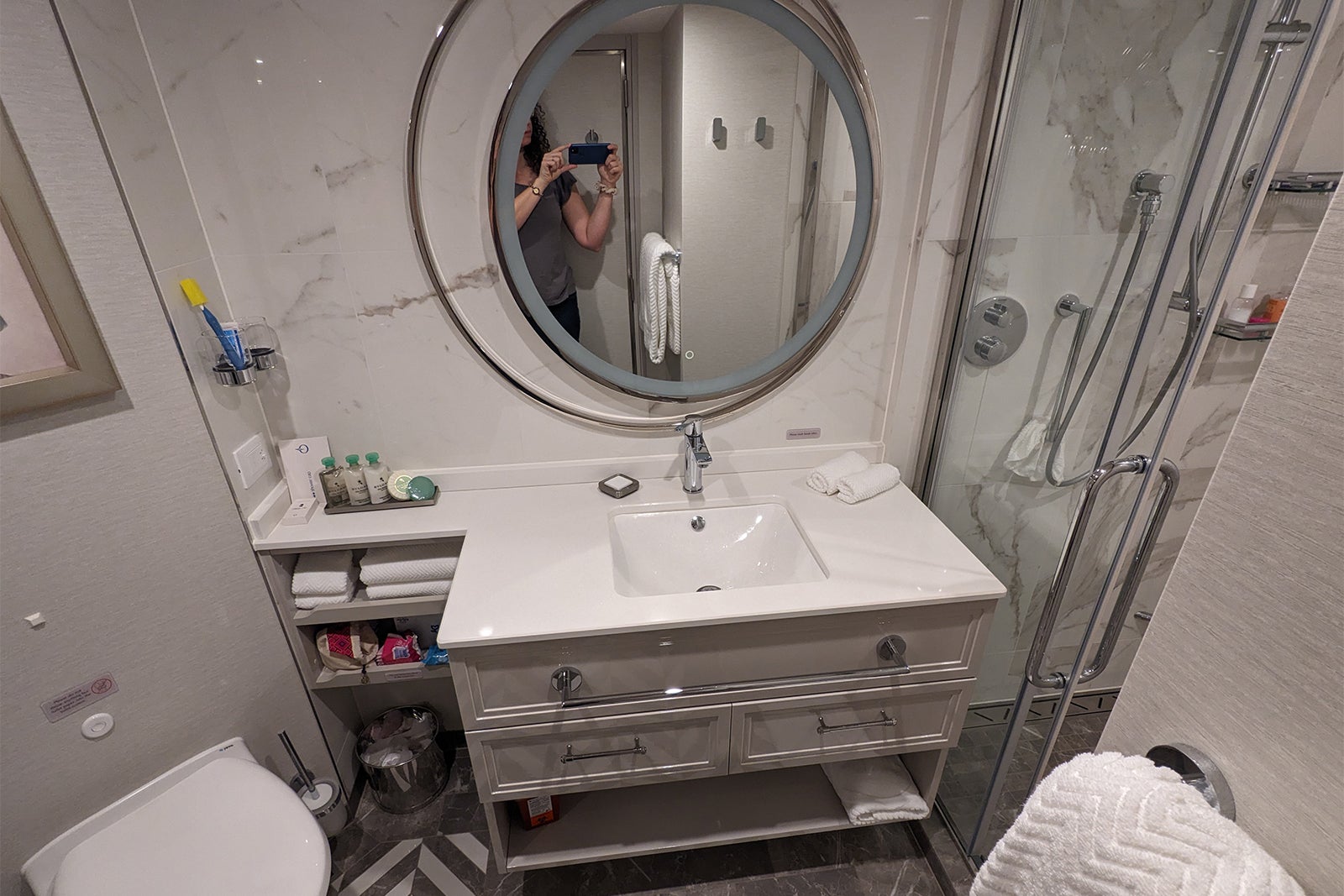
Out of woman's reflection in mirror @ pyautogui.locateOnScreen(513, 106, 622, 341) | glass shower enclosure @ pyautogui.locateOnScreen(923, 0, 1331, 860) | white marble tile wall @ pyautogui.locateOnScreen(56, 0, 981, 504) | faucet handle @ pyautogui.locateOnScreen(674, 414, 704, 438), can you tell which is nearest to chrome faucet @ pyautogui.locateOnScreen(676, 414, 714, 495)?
faucet handle @ pyautogui.locateOnScreen(674, 414, 704, 438)

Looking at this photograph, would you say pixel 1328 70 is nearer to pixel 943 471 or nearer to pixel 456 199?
pixel 943 471

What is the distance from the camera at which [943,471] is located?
5.16 ft

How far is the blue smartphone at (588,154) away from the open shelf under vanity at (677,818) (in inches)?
52.8

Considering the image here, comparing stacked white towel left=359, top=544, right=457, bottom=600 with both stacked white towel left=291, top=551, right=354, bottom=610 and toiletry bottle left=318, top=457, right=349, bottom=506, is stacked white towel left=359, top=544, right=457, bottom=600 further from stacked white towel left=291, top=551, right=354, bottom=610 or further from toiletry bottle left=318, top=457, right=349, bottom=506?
toiletry bottle left=318, top=457, right=349, bottom=506

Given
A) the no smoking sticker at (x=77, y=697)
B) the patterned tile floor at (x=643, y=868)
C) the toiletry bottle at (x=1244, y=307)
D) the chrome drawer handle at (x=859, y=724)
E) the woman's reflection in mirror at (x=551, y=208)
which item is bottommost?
the patterned tile floor at (x=643, y=868)

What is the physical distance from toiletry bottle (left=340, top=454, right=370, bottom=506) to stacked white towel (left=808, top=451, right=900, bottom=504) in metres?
1.03

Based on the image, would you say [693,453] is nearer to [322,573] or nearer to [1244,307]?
[322,573]

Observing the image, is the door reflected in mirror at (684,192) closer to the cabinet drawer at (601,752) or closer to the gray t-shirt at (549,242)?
the gray t-shirt at (549,242)

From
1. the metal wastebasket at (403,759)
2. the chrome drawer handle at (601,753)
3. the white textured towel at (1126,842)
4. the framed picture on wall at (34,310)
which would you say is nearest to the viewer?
the white textured towel at (1126,842)

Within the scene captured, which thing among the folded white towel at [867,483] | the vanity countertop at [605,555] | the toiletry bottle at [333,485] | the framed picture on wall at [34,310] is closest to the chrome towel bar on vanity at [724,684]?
the vanity countertop at [605,555]

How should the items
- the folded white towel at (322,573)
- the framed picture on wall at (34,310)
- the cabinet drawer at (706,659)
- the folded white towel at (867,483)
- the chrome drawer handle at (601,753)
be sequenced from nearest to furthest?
the framed picture on wall at (34,310)
the cabinet drawer at (706,659)
the chrome drawer handle at (601,753)
the folded white towel at (322,573)
the folded white towel at (867,483)

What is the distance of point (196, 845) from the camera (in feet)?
3.67

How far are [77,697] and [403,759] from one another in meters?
0.74

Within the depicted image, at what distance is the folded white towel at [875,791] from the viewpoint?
57.2 inches
